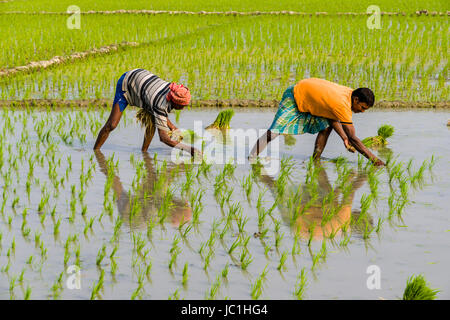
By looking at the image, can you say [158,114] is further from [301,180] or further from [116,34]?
[116,34]

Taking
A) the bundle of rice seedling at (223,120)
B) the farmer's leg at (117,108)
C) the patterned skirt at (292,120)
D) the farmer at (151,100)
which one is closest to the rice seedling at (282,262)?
the farmer at (151,100)

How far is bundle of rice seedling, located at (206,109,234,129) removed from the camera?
7.55 meters

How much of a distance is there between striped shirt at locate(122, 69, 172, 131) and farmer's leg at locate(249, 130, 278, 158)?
84 cm

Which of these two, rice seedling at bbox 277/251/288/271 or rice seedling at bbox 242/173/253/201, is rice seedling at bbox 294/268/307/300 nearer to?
rice seedling at bbox 277/251/288/271

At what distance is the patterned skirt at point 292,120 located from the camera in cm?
606

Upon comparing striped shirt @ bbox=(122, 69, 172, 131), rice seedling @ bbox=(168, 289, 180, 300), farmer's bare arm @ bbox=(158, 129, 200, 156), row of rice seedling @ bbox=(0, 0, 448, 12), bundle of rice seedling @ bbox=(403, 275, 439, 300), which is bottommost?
rice seedling @ bbox=(168, 289, 180, 300)

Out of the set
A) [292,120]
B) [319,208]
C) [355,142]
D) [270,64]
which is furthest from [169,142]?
[270,64]

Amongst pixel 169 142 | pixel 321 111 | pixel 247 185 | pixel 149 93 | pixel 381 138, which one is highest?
pixel 149 93

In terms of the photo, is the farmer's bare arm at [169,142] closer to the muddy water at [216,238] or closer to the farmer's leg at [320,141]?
the muddy water at [216,238]

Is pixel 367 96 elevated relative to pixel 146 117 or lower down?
elevated

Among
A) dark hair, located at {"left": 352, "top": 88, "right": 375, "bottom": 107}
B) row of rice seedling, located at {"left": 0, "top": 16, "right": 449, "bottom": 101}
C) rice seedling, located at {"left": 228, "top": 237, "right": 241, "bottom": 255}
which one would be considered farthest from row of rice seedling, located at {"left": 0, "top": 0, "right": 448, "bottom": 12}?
rice seedling, located at {"left": 228, "top": 237, "right": 241, "bottom": 255}

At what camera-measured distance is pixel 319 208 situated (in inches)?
191

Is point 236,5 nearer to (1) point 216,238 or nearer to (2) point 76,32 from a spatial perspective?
(2) point 76,32

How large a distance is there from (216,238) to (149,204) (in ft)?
2.69
